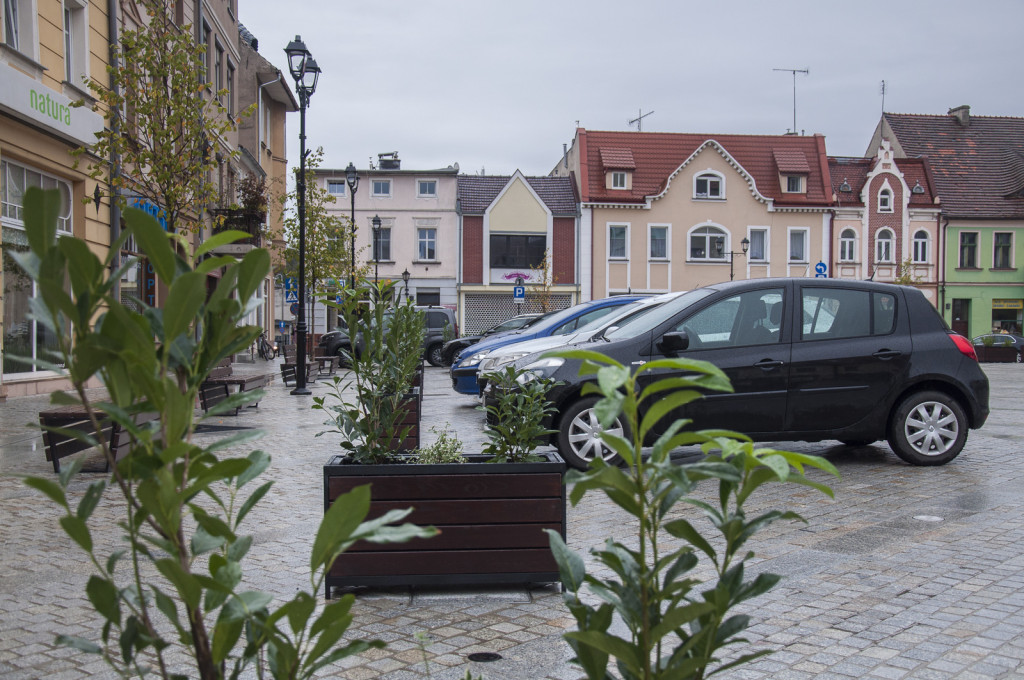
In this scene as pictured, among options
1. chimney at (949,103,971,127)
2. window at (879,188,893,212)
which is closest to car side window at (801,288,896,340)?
window at (879,188,893,212)

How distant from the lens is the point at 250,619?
147cm

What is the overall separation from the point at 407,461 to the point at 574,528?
1.67m

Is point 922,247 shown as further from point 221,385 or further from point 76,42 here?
point 221,385

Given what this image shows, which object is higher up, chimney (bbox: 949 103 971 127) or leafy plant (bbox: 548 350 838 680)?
chimney (bbox: 949 103 971 127)

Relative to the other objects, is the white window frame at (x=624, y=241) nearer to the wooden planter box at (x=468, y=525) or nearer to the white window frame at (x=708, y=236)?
the white window frame at (x=708, y=236)

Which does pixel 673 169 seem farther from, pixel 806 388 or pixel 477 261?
pixel 806 388

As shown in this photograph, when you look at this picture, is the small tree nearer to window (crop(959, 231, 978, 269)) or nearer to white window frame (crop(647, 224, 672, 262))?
white window frame (crop(647, 224, 672, 262))

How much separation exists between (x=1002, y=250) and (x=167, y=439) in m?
57.5

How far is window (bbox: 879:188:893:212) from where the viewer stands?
50.8m

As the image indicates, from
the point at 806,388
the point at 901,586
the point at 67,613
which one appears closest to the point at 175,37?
the point at 806,388

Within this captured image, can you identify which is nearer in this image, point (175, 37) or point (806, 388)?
point (806, 388)

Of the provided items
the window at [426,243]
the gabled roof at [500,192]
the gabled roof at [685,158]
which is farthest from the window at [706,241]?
the window at [426,243]

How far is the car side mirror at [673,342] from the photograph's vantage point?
808cm

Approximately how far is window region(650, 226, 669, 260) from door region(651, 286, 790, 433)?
41.6 m
